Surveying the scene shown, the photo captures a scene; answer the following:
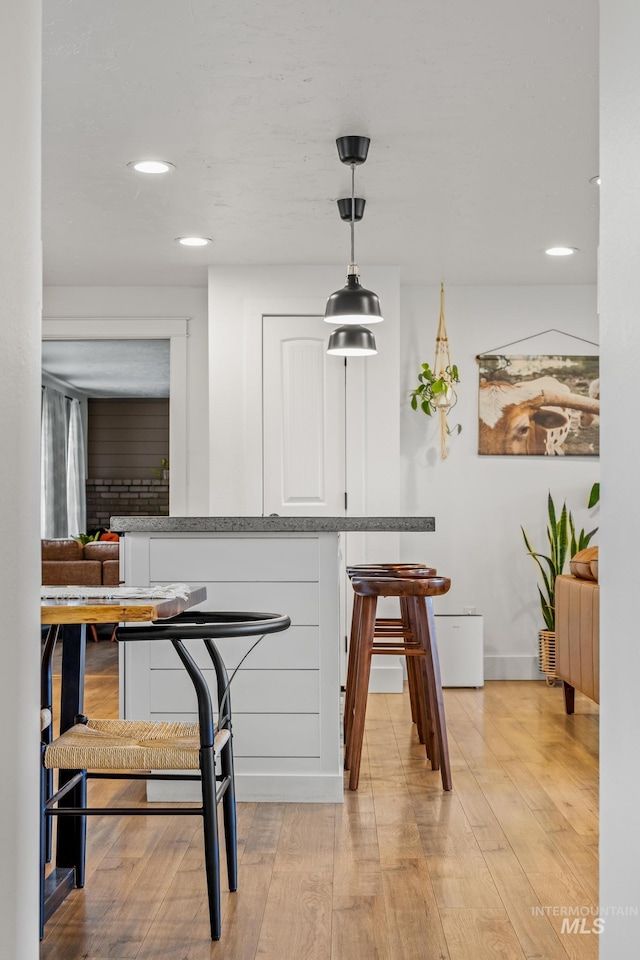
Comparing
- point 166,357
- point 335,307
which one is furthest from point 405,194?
point 166,357

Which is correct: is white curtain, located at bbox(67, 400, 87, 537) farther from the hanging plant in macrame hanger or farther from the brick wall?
the hanging plant in macrame hanger

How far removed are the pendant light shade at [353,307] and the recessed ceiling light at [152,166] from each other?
89 cm

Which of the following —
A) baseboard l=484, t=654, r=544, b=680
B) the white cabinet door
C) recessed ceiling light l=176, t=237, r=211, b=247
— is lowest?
baseboard l=484, t=654, r=544, b=680

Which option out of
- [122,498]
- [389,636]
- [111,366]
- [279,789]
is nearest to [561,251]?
[389,636]

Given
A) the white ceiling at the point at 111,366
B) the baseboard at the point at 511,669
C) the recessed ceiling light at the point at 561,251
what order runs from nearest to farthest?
the recessed ceiling light at the point at 561,251 → the baseboard at the point at 511,669 → the white ceiling at the point at 111,366

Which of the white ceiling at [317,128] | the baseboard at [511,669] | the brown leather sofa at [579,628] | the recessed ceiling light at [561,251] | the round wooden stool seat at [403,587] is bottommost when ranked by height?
the baseboard at [511,669]

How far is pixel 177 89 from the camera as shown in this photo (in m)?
3.19

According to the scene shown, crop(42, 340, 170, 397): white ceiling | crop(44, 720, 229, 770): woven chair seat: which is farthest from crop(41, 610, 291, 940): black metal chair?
crop(42, 340, 170, 397): white ceiling

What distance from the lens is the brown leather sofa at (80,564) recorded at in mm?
7758

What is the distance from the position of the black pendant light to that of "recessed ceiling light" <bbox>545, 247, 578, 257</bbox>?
4.35 ft

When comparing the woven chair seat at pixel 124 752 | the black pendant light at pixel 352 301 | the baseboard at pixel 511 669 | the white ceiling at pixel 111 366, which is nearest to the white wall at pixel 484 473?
the baseboard at pixel 511 669

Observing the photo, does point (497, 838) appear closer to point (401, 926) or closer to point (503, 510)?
point (401, 926)

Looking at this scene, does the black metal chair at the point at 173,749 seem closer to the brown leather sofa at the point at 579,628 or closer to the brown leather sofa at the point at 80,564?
the brown leather sofa at the point at 579,628

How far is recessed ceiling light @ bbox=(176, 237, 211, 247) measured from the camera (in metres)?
5.05
